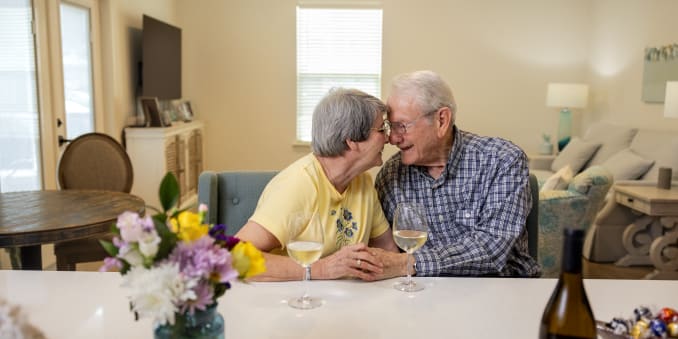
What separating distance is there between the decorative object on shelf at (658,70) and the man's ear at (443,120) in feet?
12.0

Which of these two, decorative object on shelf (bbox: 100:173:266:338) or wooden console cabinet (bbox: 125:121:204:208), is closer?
decorative object on shelf (bbox: 100:173:266:338)

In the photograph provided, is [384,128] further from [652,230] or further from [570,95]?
[570,95]

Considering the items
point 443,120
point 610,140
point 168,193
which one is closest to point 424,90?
point 443,120

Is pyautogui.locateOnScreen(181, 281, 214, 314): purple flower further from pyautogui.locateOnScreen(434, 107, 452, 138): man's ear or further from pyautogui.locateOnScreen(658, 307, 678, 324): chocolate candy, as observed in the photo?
pyautogui.locateOnScreen(434, 107, 452, 138): man's ear

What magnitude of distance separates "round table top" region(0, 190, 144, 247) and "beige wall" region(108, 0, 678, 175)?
12.3 feet

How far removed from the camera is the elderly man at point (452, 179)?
172 centimetres

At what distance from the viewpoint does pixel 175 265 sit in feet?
2.46

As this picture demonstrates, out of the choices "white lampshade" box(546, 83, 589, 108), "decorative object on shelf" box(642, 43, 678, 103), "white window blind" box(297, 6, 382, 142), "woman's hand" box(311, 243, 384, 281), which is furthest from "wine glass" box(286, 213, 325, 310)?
"white lampshade" box(546, 83, 589, 108)

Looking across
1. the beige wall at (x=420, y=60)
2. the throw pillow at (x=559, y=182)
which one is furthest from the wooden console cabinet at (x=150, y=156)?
the throw pillow at (x=559, y=182)

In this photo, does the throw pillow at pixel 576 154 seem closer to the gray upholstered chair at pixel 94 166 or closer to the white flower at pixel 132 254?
the gray upholstered chair at pixel 94 166

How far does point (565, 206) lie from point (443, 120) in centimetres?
154

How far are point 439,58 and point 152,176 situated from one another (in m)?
3.39

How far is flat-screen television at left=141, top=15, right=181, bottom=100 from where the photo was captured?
5027 mm

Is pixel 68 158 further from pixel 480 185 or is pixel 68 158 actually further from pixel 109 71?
pixel 480 185
